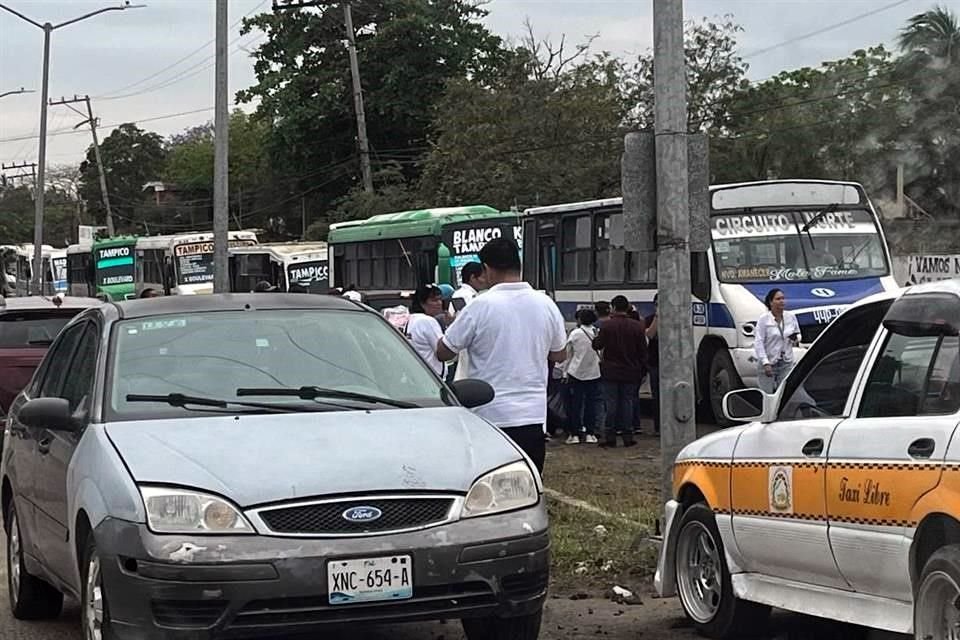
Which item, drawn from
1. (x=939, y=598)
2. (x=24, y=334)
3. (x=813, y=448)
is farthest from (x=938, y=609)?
(x=24, y=334)

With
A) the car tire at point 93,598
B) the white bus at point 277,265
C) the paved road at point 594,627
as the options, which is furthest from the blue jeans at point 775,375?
the white bus at point 277,265

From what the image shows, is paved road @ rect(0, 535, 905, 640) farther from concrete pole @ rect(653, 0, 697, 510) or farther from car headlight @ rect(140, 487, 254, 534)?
car headlight @ rect(140, 487, 254, 534)

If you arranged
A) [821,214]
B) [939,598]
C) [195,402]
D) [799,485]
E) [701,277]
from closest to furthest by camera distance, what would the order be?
[939,598] → [799,485] → [195,402] → [701,277] → [821,214]

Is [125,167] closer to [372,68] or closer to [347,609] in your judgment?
[372,68]

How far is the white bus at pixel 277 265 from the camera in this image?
37.5 meters

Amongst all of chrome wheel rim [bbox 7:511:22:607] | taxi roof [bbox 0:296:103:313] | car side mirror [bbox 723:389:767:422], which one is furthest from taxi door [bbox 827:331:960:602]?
taxi roof [bbox 0:296:103:313]

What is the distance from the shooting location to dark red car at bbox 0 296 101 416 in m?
14.6

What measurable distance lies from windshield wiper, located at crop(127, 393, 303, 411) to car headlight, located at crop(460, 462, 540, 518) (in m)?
1.04

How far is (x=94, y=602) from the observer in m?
6.20

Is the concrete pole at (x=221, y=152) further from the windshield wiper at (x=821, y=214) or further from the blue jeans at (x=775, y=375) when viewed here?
the blue jeans at (x=775, y=375)

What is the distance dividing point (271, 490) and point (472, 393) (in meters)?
1.85

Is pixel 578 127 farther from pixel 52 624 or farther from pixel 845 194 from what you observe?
pixel 52 624

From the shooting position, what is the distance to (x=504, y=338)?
8.52 m

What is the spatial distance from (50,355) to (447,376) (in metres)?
7.39
